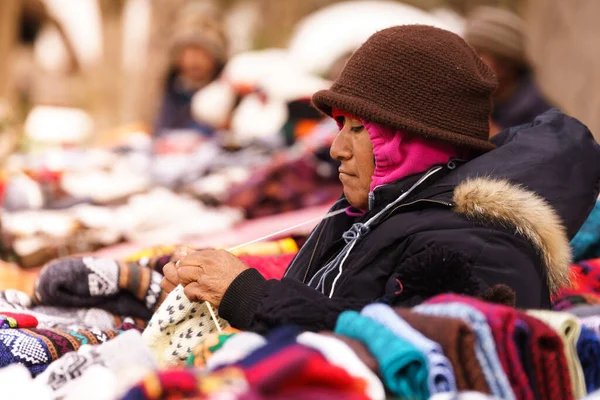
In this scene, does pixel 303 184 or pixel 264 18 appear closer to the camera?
pixel 303 184

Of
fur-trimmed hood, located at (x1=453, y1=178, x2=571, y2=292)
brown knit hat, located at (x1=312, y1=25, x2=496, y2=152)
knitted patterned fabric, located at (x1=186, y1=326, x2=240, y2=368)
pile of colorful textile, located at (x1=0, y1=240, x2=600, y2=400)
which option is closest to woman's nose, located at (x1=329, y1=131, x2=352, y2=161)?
brown knit hat, located at (x1=312, y1=25, x2=496, y2=152)

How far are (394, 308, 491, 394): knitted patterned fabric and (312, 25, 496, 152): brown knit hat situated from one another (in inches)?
26.5

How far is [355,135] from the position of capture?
6.87 feet

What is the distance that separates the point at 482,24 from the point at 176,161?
6.91ft

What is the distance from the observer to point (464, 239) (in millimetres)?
1766

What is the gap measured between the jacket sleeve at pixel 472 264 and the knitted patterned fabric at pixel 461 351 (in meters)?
0.23

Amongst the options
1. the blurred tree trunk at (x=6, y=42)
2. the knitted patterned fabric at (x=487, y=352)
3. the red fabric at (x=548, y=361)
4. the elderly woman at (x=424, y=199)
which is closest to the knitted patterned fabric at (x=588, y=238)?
the elderly woman at (x=424, y=199)

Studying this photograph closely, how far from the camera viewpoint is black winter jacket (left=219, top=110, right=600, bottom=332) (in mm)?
1674

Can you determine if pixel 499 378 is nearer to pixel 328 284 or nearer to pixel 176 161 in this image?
pixel 328 284

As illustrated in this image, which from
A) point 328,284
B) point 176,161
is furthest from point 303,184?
point 328,284

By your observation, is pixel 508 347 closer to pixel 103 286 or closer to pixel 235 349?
pixel 235 349

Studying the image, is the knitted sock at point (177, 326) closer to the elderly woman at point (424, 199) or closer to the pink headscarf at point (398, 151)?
the elderly woman at point (424, 199)

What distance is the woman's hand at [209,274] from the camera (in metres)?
1.85

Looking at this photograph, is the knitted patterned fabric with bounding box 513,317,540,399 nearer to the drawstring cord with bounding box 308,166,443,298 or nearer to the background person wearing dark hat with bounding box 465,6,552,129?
the drawstring cord with bounding box 308,166,443,298
